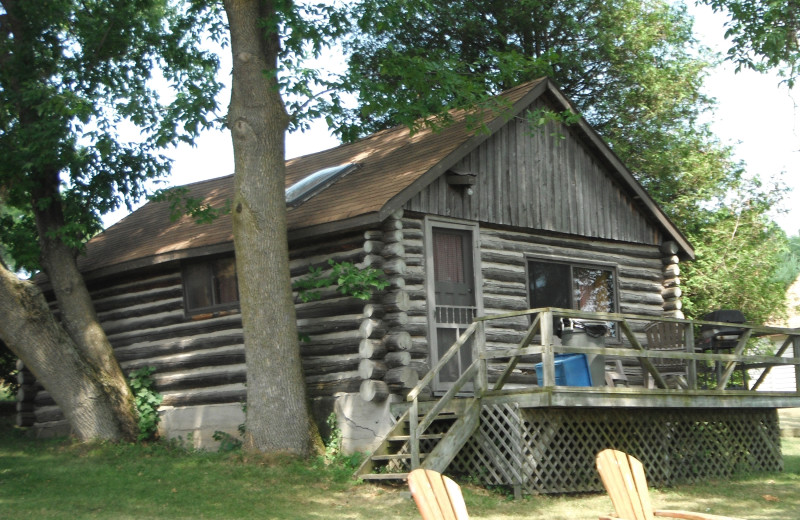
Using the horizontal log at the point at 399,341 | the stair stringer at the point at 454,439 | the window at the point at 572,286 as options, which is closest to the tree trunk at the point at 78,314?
the horizontal log at the point at 399,341

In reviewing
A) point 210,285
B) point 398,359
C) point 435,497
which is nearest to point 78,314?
point 210,285

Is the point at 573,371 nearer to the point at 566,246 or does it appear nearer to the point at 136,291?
the point at 566,246

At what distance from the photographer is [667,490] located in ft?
45.7

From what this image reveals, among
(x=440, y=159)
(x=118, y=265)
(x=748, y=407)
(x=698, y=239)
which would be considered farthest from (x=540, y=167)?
(x=698, y=239)

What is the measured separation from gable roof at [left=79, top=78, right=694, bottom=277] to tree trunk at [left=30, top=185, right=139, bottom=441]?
872 millimetres

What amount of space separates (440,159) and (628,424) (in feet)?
16.3

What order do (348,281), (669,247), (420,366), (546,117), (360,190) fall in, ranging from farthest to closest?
(669,247) → (546,117) → (360,190) → (420,366) → (348,281)

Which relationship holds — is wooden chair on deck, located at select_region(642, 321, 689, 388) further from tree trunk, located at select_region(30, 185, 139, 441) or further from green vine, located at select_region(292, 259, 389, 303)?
tree trunk, located at select_region(30, 185, 139, 441)

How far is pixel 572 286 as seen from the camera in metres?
17.3

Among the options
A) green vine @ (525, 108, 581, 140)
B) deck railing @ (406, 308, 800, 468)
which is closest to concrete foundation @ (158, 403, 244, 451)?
deck railing @ (406, 308, 800, 468)

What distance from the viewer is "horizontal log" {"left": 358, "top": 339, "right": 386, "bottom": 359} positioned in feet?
46.0

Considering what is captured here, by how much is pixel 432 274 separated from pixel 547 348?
10.1 feet

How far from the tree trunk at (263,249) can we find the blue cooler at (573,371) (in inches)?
140

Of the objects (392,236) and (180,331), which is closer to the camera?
(392,236)
